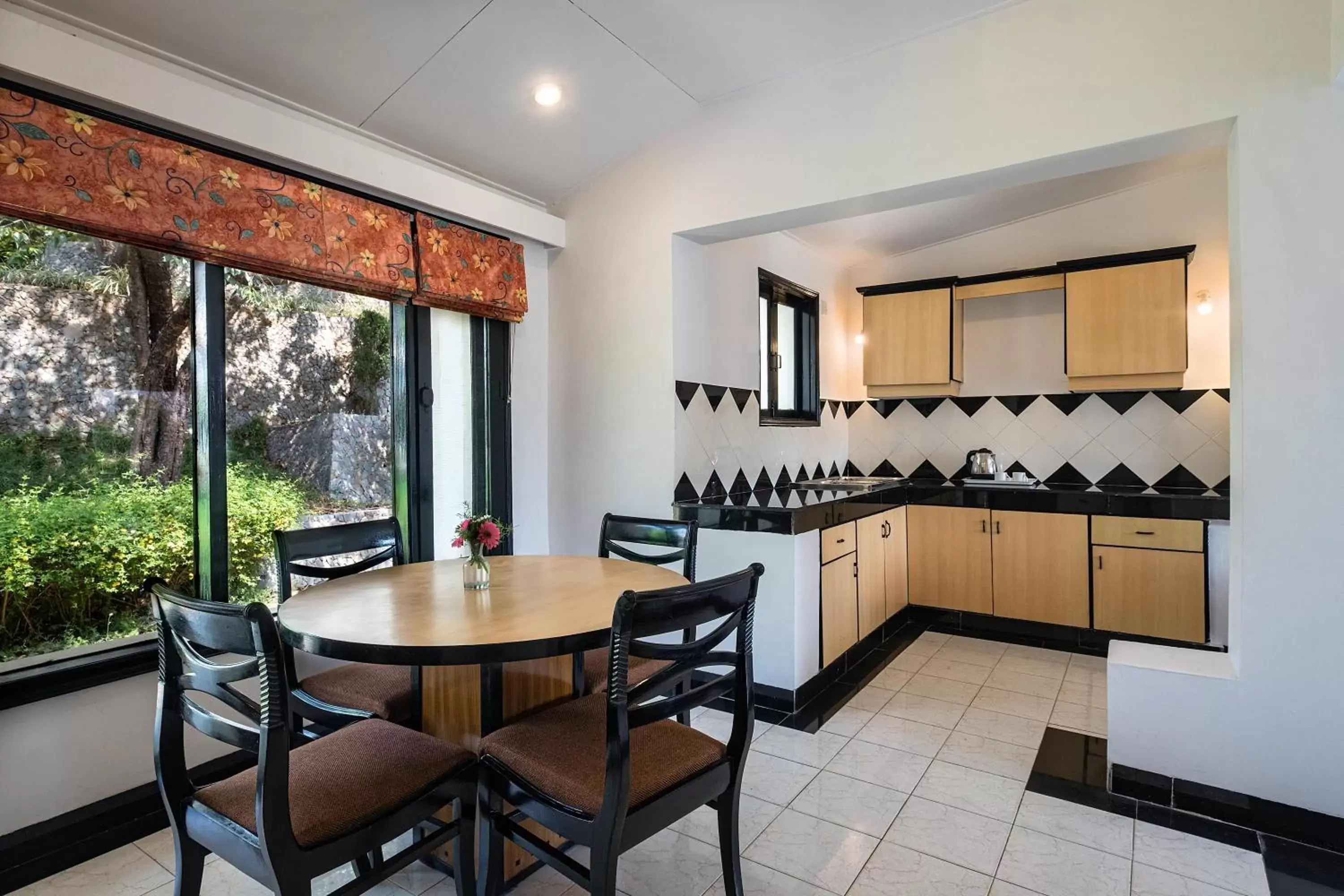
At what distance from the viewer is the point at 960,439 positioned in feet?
15.3

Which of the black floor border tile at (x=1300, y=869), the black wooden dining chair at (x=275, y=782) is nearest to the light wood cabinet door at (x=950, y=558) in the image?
the black floor border tile at (x=1300, y=869)

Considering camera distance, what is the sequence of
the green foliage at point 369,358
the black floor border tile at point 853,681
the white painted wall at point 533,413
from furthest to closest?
the white painted wall at point 533,413 → the black floor border tile at point 853,681 → the green foliage at point 369,358

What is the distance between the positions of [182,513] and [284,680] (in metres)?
1.39

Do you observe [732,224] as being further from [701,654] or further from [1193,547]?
[1193,547]

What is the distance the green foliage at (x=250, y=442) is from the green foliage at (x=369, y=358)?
14.5 inches

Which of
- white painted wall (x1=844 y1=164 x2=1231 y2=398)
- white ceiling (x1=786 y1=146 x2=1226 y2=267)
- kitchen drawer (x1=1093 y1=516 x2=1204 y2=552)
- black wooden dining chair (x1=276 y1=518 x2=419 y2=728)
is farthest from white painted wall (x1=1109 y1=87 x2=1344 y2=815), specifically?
black wooden dining chair (x1=276 y1=518 x2=419 y2=728)

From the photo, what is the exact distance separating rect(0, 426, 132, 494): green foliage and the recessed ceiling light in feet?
6.17

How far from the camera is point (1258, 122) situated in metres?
2.03

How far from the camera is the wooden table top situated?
1.43m

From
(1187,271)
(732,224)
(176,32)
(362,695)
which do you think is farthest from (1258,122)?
(176,32)

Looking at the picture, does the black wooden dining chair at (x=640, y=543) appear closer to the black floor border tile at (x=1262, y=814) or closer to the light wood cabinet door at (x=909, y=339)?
the black floor border tile at (x=1262, y=814)

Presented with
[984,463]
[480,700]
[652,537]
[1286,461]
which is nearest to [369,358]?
[652,537]

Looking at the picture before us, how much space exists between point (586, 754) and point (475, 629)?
0.37 metres

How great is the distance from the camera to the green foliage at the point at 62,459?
75.9 inches
